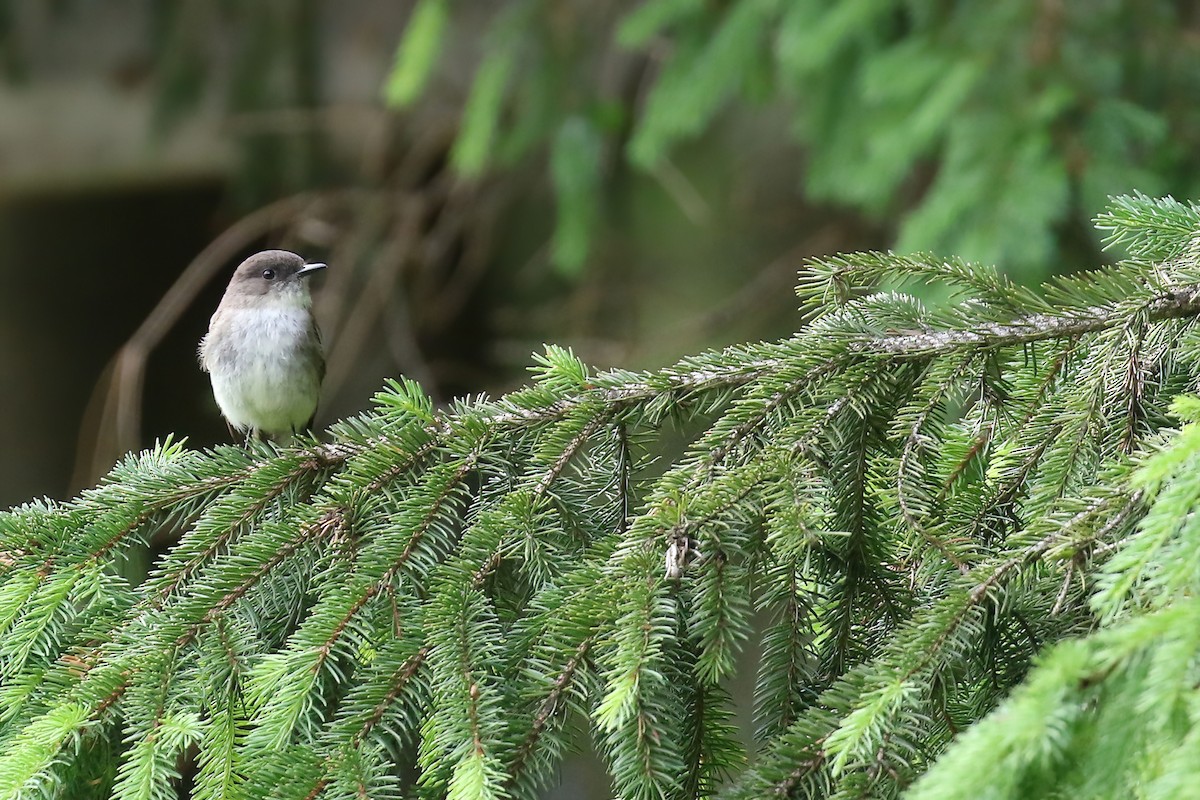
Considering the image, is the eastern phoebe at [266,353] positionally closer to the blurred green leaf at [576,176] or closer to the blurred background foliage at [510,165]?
the blurred background foliage at [510,165]

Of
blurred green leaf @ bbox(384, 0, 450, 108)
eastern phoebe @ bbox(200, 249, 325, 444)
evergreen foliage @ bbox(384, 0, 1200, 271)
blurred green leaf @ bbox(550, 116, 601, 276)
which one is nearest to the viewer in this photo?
evergreen foliage @ bbox(384, 0, 1200, 271)

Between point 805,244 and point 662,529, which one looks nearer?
point 662,529

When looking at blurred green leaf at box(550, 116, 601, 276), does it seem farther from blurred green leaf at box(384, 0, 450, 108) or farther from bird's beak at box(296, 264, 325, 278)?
bird's beak at box(296, 264, 325, 278)

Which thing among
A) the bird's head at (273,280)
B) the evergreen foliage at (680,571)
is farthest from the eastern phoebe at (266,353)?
the evergreen foliage at (680,571)

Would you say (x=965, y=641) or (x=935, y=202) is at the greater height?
(x=935, y=202)

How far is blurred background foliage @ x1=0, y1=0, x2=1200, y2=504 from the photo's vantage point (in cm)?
253

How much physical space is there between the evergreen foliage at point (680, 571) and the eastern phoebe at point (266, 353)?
1.28m

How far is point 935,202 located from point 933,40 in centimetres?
41

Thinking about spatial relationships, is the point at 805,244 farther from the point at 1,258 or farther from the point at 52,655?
the point at 1,258

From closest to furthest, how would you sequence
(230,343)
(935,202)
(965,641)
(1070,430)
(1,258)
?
(965,641)
(1070,430)
(935,202)
(230,343)
(1,258)

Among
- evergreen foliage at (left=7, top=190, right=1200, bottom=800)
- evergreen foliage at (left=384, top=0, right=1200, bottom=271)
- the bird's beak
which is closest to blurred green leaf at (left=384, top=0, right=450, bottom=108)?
evergreen foliage at (left=384, top=0, right=1200, bottom=271)

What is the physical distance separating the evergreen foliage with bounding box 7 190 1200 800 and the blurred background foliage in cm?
112

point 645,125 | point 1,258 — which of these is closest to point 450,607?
point 645,125

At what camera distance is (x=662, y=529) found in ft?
3.69
